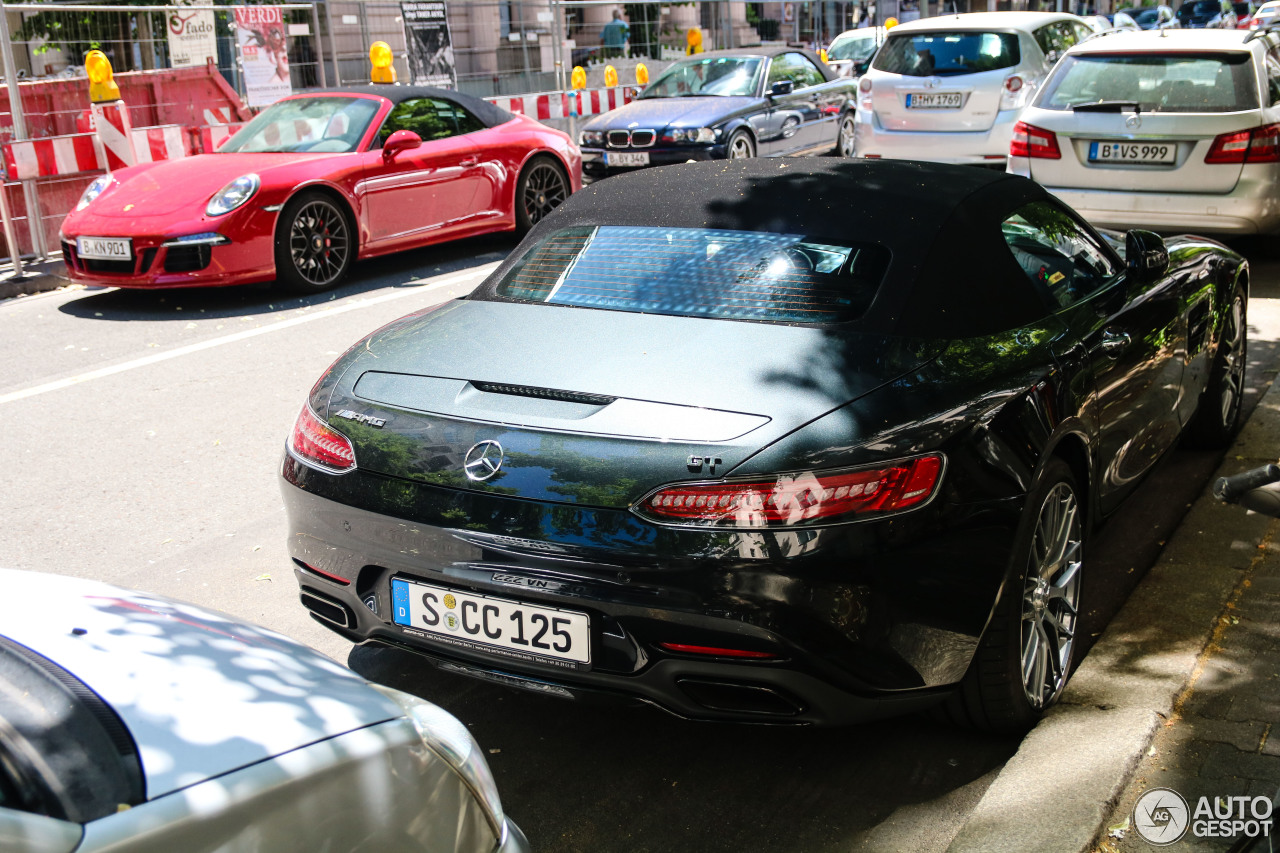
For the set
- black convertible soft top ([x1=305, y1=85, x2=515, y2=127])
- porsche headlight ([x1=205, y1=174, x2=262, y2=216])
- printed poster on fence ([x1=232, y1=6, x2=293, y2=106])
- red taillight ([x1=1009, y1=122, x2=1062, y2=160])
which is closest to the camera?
porsche headlight ([x1=205, y1=174, x2=262, y2=216])

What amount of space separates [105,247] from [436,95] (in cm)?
314

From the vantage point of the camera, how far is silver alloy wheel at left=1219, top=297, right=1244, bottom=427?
17.5 feet

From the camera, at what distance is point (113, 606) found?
2.13 metres

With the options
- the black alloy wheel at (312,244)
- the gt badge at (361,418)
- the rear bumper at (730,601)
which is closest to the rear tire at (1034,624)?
the rear bumper at (730,601)

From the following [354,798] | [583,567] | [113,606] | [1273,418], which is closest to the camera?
[354,798]

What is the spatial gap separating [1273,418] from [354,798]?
5255mm

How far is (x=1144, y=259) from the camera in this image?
4.27 m

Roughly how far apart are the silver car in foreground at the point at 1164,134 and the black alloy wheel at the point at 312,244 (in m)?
4.99

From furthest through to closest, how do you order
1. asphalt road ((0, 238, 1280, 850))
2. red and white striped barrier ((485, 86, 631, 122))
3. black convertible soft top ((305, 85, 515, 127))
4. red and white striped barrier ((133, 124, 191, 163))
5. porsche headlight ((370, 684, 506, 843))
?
red and white striped barrier ((485, 86, 631, 122)) → red and white striped barrier ((133, 124, 191, 163)) → black convertible soft top ((305, 85, 515, 127)) → asphalt road ((0, 238, 1280, 850)) → porsche headlight ((370, 684, 506, 843))

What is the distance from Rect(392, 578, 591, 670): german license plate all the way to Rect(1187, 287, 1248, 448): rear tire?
11.1 ft

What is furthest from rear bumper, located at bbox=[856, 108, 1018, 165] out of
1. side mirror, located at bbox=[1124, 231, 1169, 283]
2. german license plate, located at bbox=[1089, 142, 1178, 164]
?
side mirror, located at bbox=[1124, 231, 1169, 283]

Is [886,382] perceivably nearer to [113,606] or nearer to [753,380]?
[753,380]

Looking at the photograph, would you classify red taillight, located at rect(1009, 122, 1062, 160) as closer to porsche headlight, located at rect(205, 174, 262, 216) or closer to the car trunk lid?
porsche headlight, located at rect(205, 174, 262, 216)

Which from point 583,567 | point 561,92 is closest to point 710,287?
point 583,567
